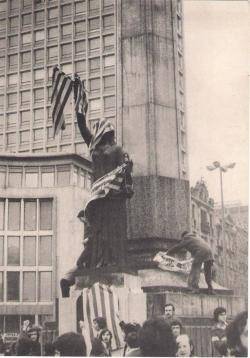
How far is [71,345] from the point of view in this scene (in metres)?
5.94

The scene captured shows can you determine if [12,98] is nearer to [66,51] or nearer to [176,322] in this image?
[66,51]

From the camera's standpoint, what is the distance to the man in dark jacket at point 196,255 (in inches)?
265

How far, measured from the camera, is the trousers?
22.1 feet

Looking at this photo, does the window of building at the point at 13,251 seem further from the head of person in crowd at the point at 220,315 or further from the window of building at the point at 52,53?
the head of person in crowd at the point at 220,315

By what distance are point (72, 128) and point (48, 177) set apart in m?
1.19

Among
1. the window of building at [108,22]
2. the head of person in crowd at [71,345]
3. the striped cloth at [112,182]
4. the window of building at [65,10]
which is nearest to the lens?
the head of person in crowd at [71,345]

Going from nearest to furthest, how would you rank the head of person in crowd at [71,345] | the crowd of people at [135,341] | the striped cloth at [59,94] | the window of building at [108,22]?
the head of person in crowd at [71,345]
the crowd of people at [135,341]
the striped cloth at [59,94]
the window of building at [108,22]

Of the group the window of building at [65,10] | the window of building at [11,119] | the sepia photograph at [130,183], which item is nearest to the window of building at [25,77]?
the sepia photograph at [130,183]

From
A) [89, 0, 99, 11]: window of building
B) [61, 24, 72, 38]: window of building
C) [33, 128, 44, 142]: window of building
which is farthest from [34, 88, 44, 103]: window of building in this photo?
[89, 0, 99, 11]: window of building

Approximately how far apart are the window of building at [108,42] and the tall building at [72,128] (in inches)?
0.5

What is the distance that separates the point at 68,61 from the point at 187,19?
1612 mm

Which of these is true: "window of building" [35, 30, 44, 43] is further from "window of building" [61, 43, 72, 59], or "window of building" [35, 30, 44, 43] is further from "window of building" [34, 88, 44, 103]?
"window of building" [34, 88, 44, 103]

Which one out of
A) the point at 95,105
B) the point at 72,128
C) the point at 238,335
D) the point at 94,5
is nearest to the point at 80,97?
the point at 72,128

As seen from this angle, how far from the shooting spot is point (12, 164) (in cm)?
888
